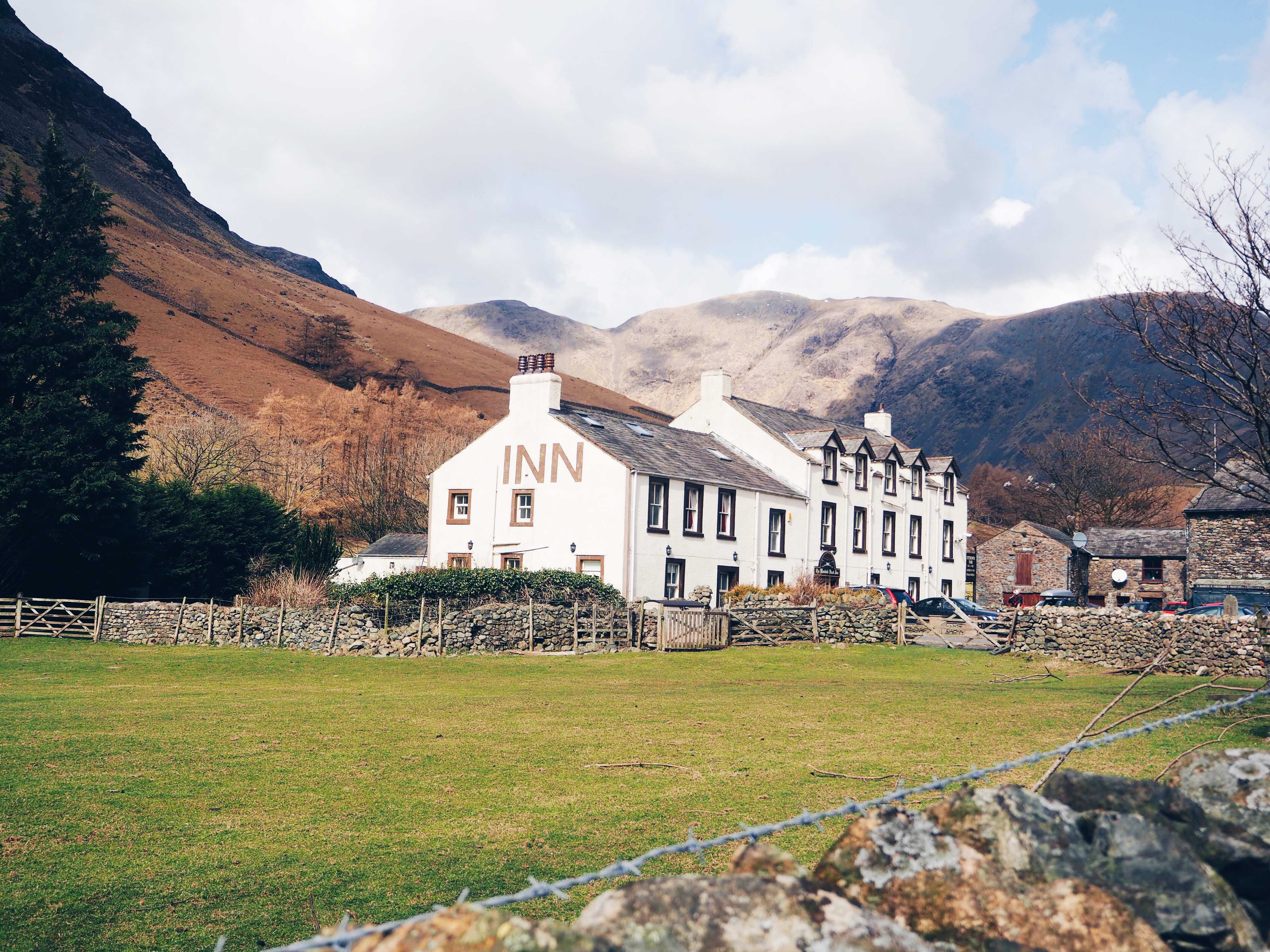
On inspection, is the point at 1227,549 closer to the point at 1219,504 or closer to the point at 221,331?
the point at 1219,504

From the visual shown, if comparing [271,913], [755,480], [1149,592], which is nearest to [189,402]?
[755,480]

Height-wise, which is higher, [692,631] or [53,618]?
[692,631]

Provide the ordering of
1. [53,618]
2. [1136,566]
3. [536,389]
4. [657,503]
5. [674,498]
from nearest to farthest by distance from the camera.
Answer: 1. [53,618]
2. [657,503]
3. [674,498]
4. [536,389]
5. [1136,566]

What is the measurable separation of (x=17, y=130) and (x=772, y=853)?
222597 millimetres

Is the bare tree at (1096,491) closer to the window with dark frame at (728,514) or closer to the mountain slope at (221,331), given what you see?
the window with dark frame at (728,514)

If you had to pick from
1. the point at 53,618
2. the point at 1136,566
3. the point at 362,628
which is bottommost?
the point at 53,618

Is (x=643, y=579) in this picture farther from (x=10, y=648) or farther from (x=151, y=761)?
(x=151, y=761)

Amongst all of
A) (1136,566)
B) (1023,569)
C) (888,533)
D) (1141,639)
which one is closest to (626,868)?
(1141,639)

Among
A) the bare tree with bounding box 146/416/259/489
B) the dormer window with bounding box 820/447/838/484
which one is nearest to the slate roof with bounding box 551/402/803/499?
the dormer window with bounding box 820/447/838/484

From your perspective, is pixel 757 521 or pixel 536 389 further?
pixel 757 521

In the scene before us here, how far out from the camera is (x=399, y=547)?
168ft

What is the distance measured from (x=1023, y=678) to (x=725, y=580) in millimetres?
19192

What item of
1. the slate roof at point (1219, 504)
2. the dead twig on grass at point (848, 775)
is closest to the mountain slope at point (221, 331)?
the slate roof at point (1219, 504)

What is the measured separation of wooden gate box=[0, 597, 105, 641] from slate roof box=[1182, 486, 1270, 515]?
170 feet
